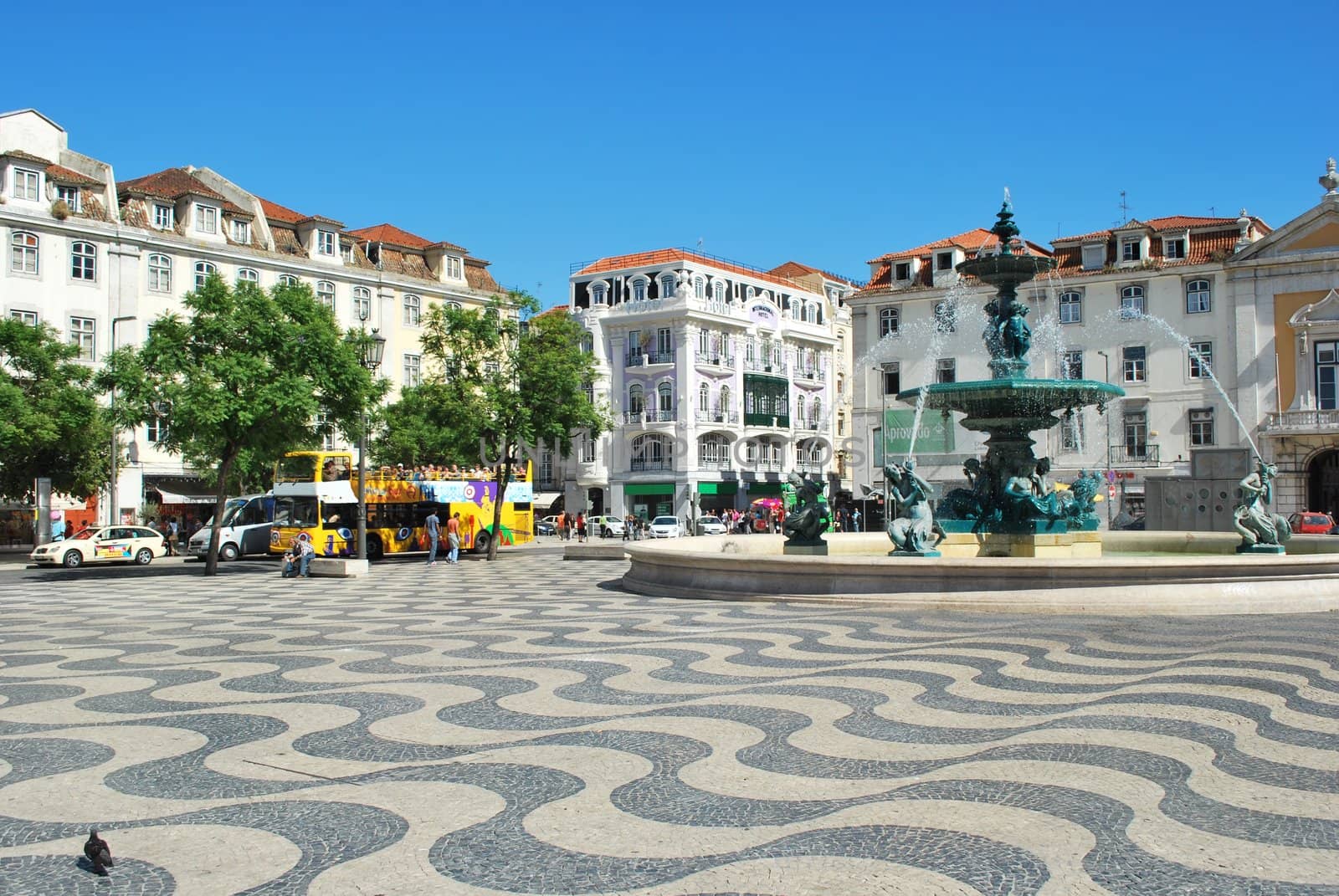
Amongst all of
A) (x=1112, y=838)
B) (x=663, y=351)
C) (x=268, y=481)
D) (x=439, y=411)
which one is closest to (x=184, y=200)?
(x=268, y=481)

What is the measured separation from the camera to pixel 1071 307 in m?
46.8

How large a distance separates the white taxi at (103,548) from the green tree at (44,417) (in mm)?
2755

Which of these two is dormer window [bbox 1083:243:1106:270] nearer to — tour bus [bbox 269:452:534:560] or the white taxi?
tour bus [bbox 269:452:534:560]

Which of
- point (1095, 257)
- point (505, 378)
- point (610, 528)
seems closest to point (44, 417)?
point (505, 378)

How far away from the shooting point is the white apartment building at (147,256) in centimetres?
3978

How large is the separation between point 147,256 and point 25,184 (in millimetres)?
4498

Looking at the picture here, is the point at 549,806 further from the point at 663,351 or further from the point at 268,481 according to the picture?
the point at 663,351

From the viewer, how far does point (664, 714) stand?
7500 mm

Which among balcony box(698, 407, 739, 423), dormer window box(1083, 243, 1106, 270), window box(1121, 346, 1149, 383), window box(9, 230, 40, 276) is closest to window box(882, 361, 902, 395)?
dormer window box(1083, 243, 1106, 270)

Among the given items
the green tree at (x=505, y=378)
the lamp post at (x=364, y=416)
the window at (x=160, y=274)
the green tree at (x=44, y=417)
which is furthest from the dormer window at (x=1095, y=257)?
the green tree at (x=44, y=417)

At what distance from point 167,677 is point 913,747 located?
615 cm

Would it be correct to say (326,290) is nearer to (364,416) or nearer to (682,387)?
(682,387)

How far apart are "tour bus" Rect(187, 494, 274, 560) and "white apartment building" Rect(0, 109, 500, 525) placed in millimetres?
5427

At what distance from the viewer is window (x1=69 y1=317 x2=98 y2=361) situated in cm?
4053
